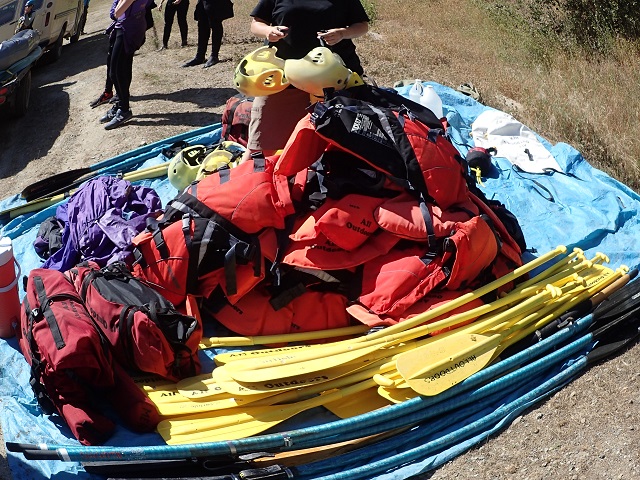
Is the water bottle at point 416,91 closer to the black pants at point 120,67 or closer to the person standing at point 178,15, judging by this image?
the black pants at point 120,67

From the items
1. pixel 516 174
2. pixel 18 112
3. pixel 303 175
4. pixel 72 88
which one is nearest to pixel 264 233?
pixel 303 175

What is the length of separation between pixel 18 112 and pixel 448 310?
643cm

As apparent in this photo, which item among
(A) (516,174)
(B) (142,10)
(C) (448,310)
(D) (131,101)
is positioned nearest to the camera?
(C) (448,310)

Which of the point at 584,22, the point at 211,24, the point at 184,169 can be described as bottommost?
the point at 584,22

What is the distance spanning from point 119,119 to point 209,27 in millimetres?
2239

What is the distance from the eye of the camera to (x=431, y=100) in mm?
6168

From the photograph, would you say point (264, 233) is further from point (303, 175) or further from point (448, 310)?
point (448, 310)

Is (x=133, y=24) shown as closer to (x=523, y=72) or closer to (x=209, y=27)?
(x=209, y=27)

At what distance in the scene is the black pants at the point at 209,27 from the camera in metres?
8.60

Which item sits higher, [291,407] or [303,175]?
[303,175]

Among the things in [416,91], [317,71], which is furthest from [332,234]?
[416,91]

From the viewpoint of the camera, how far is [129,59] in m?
7.20

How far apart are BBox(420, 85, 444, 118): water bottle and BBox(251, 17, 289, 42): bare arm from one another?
1.78 metres

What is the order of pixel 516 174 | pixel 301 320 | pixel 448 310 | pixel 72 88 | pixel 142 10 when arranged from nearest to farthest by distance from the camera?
pixel 448 310, pixel 301 320, pixel 516 174, pixel 142 10, pixel 72 88
